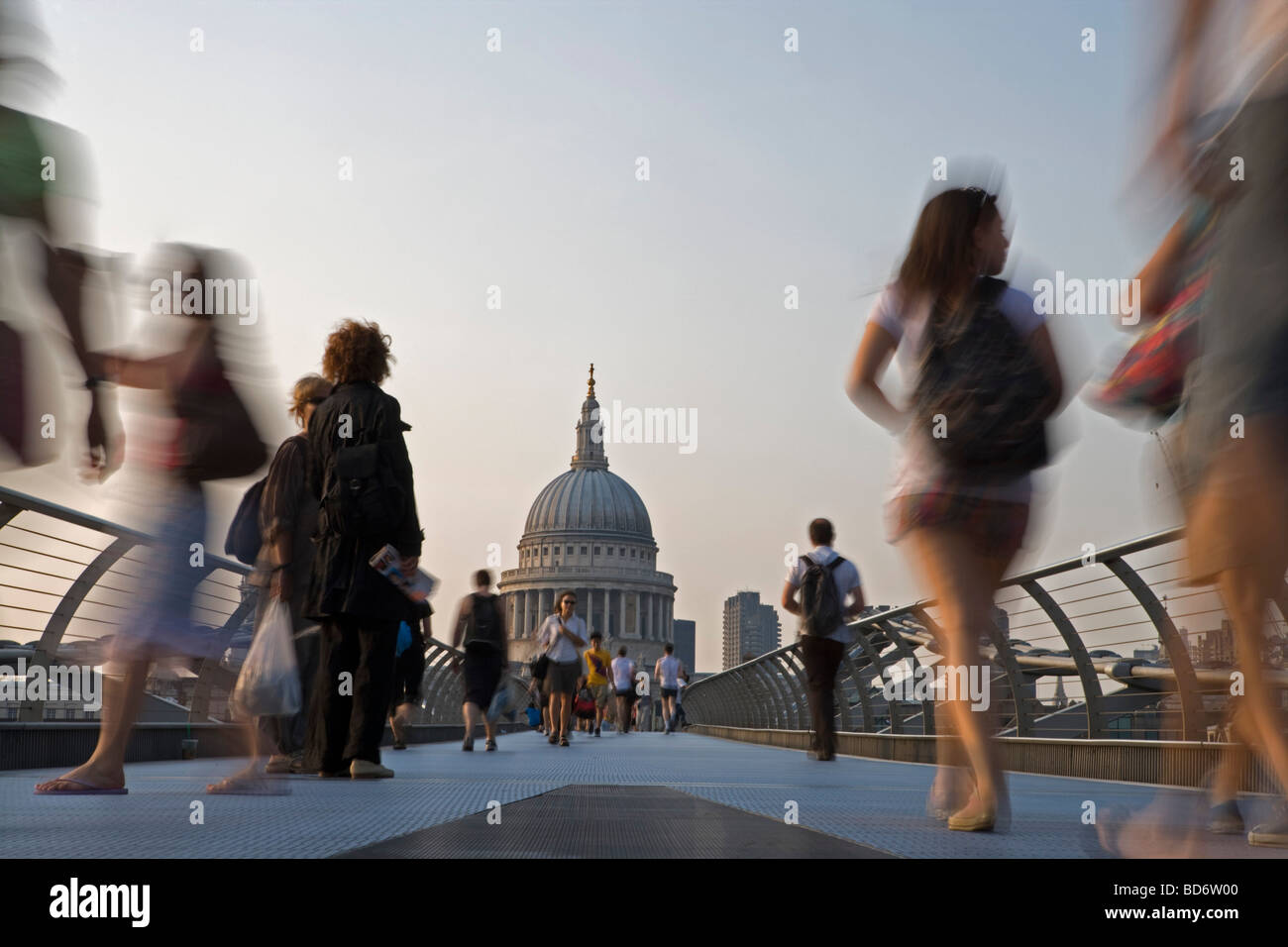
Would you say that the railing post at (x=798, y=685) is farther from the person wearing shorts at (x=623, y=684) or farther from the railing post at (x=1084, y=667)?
the person wearing shorts at (x=623, y=684)

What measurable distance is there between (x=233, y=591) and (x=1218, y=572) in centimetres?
716

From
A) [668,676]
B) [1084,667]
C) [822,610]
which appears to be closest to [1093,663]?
[1084,667]

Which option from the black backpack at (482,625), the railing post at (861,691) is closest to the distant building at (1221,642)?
the railing post at (861,691)

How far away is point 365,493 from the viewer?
6371 millimetres

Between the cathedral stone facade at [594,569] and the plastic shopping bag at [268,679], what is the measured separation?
119639 mm

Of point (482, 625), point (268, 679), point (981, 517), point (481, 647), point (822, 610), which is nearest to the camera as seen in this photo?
point (981, 517)

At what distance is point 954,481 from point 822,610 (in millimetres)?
6856

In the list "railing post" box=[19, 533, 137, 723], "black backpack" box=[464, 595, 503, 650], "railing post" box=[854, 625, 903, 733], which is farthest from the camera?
"black backpack" box=[464, 595, 503, 650]

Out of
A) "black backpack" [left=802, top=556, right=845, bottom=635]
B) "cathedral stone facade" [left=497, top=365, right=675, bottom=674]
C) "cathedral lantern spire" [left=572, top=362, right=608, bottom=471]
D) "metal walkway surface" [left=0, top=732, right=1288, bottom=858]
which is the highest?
"cathedral lantern spire" [left=572, top=362, right=608, bottom=471]

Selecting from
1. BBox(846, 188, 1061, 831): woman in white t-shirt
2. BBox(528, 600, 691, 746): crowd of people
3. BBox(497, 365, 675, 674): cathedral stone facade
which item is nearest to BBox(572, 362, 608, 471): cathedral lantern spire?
BBox(497, 365, 675, 674): cathedral stone facade

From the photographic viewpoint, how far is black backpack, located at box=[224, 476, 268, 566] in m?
6.35

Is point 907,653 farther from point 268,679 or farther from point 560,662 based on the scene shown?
point 268,679

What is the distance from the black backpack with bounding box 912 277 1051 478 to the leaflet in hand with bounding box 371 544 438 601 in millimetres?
2958

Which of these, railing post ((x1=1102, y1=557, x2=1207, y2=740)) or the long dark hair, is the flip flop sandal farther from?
railing post ((x1=1102, y1=557, x2=1207, y2=740))
